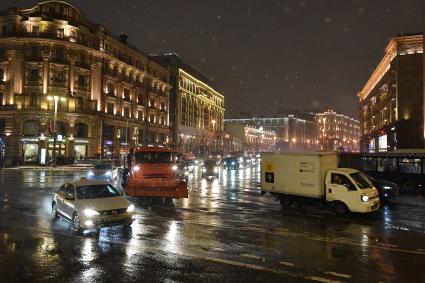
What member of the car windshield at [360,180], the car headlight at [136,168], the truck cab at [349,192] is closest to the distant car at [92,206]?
the car headlight at [136,168]

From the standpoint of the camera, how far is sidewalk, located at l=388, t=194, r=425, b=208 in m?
21.9

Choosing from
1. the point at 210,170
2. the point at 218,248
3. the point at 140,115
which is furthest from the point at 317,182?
the point at 140,115

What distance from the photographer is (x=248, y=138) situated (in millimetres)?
163875

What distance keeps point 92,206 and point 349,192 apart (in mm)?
10309

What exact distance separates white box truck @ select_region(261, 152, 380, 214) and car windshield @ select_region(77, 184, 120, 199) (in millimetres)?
8427

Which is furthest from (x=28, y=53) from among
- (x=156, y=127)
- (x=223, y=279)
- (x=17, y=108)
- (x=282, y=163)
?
(x=223, y=279)

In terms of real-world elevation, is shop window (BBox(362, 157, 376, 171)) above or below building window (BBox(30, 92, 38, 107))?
below

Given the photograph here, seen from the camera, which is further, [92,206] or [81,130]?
[81,130]

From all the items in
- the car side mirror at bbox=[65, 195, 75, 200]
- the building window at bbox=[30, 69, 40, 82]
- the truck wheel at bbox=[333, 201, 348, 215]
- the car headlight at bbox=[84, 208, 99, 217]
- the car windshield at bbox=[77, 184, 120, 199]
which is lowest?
the truck wheel at bbox=[333, 201, 348, 215]

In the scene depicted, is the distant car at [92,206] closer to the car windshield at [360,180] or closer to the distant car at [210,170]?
the car windshield at [360,180]

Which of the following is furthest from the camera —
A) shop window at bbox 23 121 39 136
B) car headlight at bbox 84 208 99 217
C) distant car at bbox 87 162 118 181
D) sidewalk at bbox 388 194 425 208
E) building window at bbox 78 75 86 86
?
building window at bbox 78 75 86 86

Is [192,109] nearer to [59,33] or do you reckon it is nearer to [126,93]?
[126,93]

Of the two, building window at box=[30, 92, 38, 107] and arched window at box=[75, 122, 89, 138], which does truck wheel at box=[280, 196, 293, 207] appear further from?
building window at box=[30, 92, 38, 107]

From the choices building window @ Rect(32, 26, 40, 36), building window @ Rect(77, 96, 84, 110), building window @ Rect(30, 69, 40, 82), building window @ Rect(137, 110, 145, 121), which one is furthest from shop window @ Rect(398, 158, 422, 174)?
building window @ Rect(137, 110, 145, 121)
